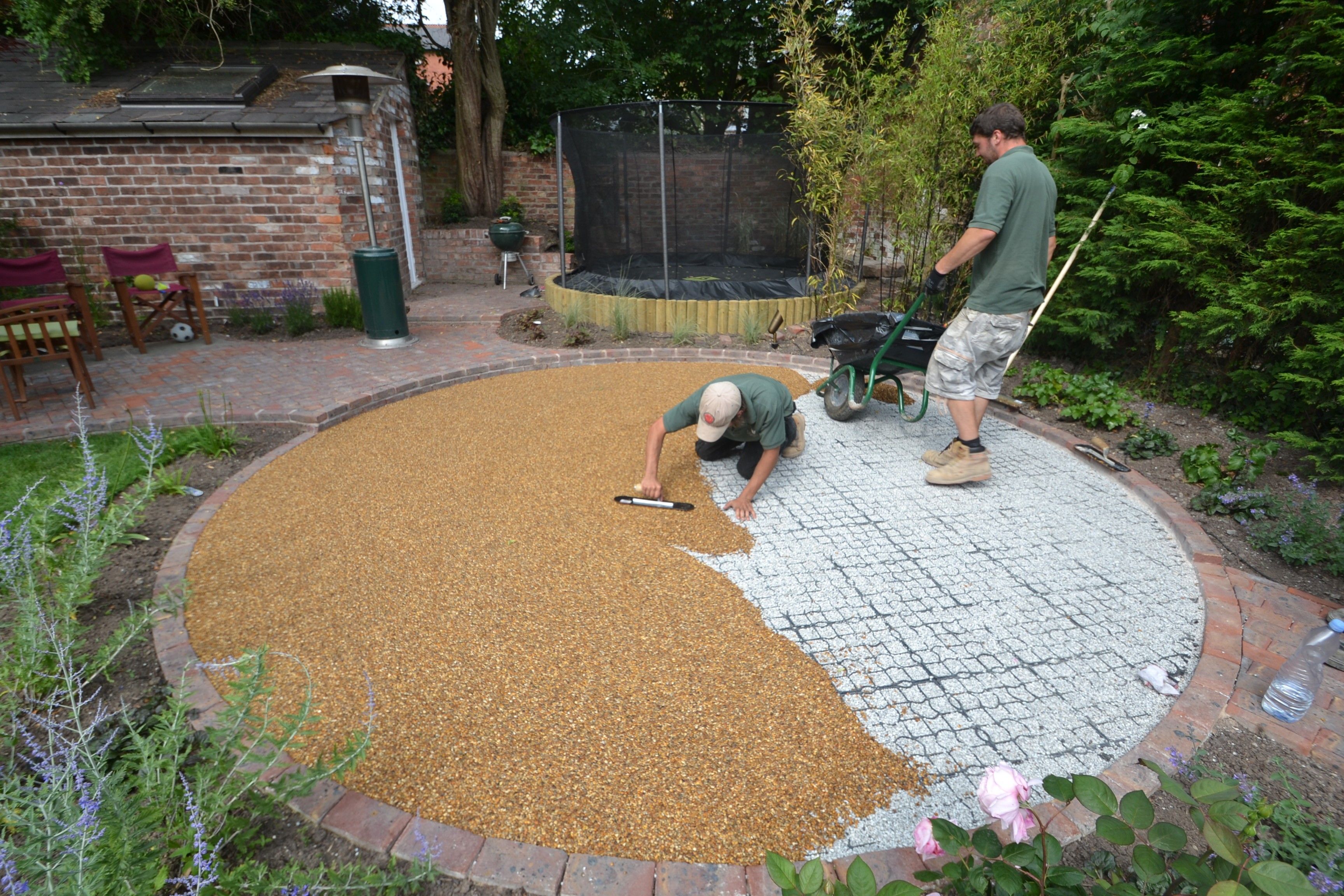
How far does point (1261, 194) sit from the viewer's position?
4078 millimetres

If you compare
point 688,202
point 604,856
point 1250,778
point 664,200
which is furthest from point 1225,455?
point 688,202

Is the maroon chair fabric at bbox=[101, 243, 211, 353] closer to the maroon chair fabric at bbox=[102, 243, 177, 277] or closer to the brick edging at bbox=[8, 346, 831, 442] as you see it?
the maroon chair fabric at bbox=[102, 243, 177, 277]

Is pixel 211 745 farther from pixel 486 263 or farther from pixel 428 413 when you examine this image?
pixel 486 263

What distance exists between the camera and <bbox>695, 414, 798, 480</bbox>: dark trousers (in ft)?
12.9

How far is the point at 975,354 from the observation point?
3754 mm

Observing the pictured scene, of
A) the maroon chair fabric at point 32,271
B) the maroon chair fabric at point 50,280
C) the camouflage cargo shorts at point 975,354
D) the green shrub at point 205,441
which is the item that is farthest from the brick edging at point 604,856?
the maroon chair fabric at point 32,271

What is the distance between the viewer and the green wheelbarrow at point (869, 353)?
4.30m

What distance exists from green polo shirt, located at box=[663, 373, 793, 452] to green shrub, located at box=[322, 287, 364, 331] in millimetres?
5115

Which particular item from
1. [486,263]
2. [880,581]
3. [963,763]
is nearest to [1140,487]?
[880,581]

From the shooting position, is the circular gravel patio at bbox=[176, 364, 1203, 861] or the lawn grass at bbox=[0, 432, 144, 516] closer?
the circular gravel patio at bbox=[176, 364, 1203, 861]

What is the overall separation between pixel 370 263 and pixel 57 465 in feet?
10.3

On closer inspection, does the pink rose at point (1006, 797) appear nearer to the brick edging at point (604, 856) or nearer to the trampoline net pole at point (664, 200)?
the brick edging at point (604, 856)

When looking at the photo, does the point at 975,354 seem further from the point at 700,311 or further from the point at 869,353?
the point at 700,311

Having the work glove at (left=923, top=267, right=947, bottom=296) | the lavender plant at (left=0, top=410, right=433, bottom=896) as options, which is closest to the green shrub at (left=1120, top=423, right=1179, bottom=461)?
the work glove at (left=923, top=267, right=947, bottom=296)
